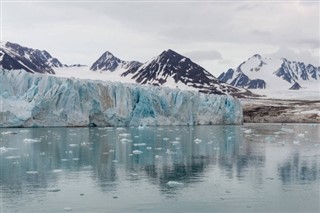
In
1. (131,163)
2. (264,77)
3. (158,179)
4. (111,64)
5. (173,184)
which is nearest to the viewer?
(173,184)

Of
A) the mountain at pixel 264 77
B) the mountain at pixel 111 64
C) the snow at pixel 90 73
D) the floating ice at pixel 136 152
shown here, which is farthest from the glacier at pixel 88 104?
the mountain at pixel 264 77

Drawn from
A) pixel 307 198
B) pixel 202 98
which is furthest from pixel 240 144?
pixel 202 98

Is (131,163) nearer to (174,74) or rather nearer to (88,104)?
(88,104)

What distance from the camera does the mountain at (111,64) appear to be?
117 m

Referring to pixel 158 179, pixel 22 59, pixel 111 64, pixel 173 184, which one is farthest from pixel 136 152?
pixel 111 64

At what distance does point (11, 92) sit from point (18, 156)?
1394 cm

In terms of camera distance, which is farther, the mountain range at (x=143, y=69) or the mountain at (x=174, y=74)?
the mountain at (x=174, y=74)

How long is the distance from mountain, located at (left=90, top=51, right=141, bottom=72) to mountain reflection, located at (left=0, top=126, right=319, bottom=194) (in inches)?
3884

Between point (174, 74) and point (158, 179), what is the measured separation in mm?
90544

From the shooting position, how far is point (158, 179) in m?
9.38

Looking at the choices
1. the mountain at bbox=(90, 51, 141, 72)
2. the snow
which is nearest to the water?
the snow

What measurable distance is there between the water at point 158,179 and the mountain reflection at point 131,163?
2cm

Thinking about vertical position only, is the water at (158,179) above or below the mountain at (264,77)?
below

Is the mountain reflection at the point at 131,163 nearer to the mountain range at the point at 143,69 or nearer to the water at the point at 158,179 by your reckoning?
the water at the point at 158,179
